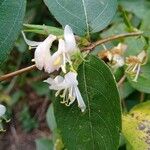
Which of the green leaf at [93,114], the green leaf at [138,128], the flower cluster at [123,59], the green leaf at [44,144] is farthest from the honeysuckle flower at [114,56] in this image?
the green leaf at [44,144]

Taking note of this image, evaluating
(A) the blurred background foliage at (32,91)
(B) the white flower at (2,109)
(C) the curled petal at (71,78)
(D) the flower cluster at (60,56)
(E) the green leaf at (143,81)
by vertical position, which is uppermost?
(D) the flower cluster at (60,56)

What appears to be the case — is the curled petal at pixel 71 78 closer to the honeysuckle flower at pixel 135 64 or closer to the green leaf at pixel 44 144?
the honeysuckle flower at pixel 135 64

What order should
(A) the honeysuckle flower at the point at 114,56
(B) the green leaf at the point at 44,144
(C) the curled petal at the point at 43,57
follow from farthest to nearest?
(B) the green leaf at the point at 44,144 → (A) the honeysuckle flower at the point at 114,56 → (C) the curled petal at the point at 43,57

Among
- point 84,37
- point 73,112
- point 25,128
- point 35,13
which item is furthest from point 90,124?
point 25,128

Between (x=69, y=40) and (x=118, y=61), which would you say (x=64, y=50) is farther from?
(x=118, y=61)

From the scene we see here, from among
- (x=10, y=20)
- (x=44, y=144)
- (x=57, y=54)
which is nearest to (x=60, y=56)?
(x=57, y=54)

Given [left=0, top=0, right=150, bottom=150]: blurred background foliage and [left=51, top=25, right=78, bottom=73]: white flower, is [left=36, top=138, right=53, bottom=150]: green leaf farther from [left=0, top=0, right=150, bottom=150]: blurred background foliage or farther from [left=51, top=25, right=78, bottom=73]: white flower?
[left=51, top=25, right=78, bottom=73]: white flower

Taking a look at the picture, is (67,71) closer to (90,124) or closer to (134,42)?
(90,124)
